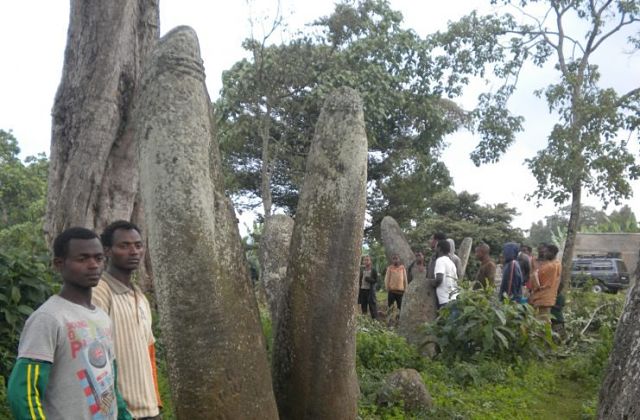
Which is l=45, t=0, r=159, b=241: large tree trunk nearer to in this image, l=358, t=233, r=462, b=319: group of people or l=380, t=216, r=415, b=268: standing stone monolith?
l=358, t=233, r=462, b=319: group of people

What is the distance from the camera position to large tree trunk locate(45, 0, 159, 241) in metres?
6.68

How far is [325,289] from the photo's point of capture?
16.6 ft

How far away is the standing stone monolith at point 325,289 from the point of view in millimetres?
5039

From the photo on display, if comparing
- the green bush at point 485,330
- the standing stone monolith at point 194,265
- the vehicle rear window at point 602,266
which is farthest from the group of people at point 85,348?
the vehicle rear window at point 602,266

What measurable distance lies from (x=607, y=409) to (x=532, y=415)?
3726mm

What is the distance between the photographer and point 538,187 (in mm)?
14547

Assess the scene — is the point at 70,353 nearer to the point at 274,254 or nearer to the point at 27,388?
the point at 27,388

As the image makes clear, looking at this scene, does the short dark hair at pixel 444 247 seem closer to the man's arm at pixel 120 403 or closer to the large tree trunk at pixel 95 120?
the large tree trunk at pixel 95 120

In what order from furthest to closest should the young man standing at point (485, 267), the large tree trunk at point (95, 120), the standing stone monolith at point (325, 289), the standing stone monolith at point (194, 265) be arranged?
1. the young man standing at point (485, 267)
2. the large tree trunk at point (95, 120)
3. the standing stone monolith at point (325, 289)
4. the standing stone monolith at point (194, 265)

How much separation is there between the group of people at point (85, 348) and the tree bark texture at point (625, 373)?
7.55 ft

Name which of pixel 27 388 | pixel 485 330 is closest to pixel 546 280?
pixel 485 330

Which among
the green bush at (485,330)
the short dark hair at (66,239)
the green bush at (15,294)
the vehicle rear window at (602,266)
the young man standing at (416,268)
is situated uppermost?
the vehicle rear window at (602,266)

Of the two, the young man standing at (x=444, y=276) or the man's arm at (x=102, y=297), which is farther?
the young man standing at (x=444, y=276)

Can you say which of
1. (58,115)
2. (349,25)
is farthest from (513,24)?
(58,115)
